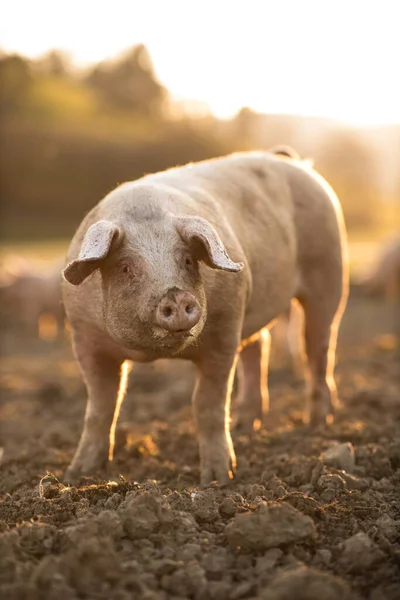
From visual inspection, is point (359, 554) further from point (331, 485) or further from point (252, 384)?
point (252, 384)

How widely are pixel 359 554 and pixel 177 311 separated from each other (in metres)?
1.29

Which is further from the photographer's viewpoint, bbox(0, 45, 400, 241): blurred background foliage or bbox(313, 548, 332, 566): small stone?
bbox(0, 45, 400, 241): blurred background foliage

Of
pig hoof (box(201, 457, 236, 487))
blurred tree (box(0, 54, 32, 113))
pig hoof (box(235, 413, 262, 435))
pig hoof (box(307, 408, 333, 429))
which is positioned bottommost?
pig hoof (box(235, 413, 262, 435))

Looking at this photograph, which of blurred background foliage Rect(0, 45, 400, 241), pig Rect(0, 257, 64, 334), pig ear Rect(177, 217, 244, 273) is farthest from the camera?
blurred background foliage Rect(0, 45, 400, 241)

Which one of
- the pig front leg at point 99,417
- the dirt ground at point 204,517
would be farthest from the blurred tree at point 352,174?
the pig front leg at point 99,417

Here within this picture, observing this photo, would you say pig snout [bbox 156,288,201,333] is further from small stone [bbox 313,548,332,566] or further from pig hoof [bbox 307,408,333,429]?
pig hoof [bbox 307,408,333,429]

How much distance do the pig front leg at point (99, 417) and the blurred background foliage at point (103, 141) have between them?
1004 inches

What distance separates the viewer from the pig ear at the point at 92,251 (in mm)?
3844

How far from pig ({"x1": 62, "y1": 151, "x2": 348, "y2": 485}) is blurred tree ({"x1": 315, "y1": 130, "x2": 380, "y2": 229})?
35.8 meters

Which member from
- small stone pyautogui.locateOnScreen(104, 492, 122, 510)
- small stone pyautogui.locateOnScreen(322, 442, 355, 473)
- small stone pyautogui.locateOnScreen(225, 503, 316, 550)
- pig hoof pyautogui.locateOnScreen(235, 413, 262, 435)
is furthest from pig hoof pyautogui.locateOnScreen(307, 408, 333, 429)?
small stone pyautogui.locateOnScreen(225, 503, 316, 550)

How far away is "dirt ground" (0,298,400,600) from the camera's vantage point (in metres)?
3.11

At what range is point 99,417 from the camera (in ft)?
16.2

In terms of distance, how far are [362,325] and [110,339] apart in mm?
9681

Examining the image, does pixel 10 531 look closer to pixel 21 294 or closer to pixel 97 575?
pixel 97 575
